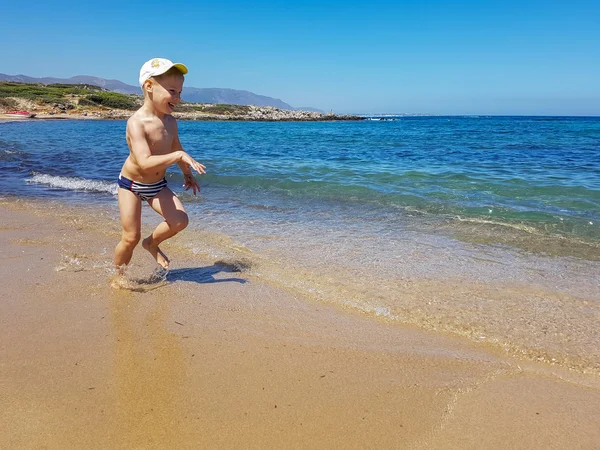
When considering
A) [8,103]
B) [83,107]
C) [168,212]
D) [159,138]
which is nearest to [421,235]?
[168,212]

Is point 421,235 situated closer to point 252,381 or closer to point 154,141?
point 154,141

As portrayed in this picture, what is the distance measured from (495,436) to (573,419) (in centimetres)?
44

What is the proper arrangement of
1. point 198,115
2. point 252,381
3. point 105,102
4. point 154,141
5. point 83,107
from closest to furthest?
point 252,381 < point 154,141 < point 83,107 < point 105,102 < point 198,115

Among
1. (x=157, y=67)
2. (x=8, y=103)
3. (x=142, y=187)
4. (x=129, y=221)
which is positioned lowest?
(x=129, y=221)

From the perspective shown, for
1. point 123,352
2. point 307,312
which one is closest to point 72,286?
point 123,352

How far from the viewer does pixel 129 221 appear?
3.92 m

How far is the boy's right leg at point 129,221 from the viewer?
12.9 feet

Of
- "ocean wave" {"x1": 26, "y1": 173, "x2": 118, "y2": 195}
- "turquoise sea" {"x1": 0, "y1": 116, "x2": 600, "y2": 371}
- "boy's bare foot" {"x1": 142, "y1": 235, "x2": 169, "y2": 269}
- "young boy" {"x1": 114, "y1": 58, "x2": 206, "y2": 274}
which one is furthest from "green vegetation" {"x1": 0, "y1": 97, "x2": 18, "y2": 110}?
"young boy" {"x1": 114, "y1": 58, "x2": 206, "y2": 274}

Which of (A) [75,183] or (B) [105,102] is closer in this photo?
(A) [75,183]

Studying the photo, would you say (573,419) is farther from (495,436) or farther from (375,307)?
(375,307)

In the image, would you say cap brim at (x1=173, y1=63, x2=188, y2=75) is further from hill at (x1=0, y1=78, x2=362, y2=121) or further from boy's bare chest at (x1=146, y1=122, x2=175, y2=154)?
hill at (x1=0, y1=78, x2=362, y2=121)

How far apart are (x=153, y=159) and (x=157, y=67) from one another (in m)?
0.70

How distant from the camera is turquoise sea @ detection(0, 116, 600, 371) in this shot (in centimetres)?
346

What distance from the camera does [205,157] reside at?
15.6 meters
